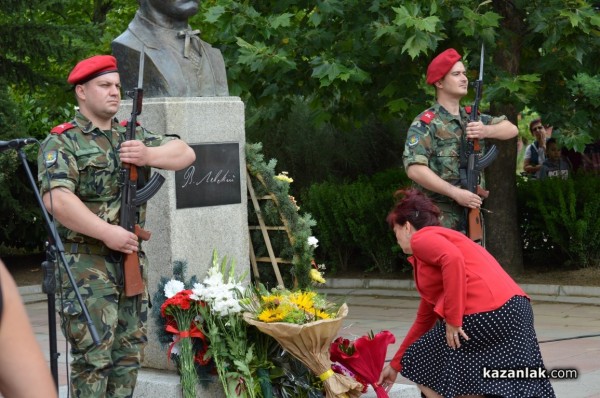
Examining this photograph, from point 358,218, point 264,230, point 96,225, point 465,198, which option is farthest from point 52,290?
point 358,218

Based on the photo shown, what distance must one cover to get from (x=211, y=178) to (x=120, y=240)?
5.47 feet

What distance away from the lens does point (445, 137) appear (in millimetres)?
7633

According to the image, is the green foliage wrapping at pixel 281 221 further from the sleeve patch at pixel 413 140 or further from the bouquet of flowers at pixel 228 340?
the bouquet of flowers at pixel 228 340

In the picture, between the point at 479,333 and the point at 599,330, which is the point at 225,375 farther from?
the point at 599,330

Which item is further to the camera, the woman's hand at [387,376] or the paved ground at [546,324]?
the paved ground at [546,324]

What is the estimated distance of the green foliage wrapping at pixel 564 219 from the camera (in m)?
12.6

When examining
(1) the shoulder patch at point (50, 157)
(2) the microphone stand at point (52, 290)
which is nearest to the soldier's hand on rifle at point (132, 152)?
(1) the shoulder patch at point (50, 157)

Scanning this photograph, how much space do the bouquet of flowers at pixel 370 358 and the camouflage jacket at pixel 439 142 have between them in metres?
1.50

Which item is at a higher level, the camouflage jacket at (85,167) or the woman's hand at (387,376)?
the camouflage jacket at (85,167)

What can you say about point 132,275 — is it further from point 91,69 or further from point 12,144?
point 12,144

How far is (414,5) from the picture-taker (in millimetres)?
10586

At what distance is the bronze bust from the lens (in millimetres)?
7070

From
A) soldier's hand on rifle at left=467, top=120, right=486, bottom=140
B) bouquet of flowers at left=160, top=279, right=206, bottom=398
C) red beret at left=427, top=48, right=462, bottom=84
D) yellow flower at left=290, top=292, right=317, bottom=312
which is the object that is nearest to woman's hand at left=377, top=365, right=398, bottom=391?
yellow flower at left=290, top=292, right=317, bottom=312

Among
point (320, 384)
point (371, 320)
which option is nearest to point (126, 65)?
point (320, 384)
